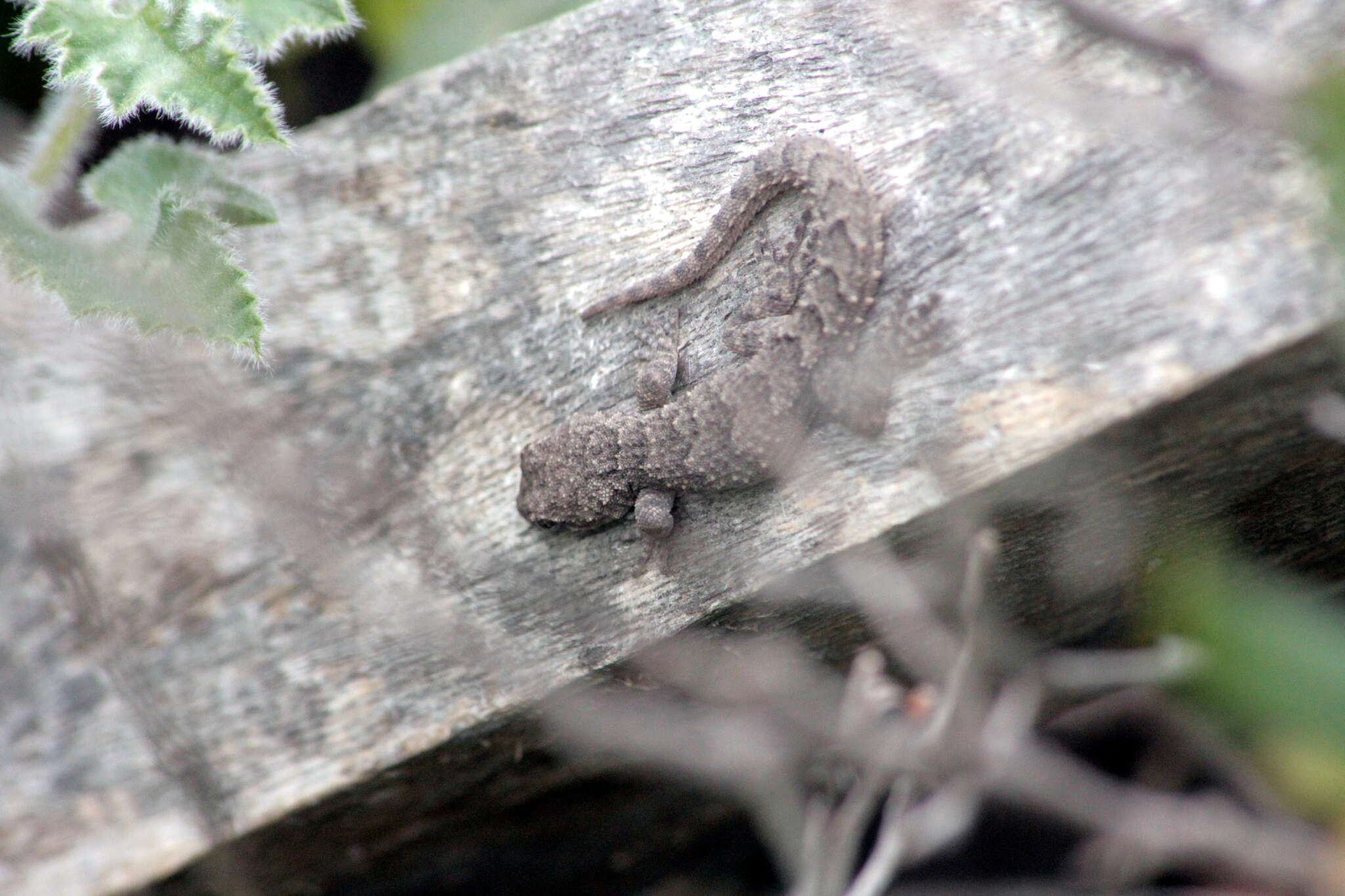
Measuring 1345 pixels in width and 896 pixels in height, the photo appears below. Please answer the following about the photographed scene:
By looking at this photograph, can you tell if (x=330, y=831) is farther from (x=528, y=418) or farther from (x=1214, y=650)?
(x=1214, y=650)

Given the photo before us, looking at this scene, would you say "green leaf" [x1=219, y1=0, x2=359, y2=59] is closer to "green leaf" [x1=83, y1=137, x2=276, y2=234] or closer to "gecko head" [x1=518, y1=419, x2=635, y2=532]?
"green leaf" [x1=83, y1=137, x2=276, y2=234]

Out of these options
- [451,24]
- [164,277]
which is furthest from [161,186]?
[451,24]

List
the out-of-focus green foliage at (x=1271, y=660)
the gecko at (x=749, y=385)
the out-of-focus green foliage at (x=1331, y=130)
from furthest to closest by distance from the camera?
the gecko at (x=749, y=385) < the out-of-focus green foliage at (x=1271, y=660) < the out-of-focus green foliage at (x=1331, y=130)

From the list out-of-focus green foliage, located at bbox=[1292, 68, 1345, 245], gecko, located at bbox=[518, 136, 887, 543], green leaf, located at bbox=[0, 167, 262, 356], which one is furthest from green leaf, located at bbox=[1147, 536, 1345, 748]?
green leaf, located at bbox=[0, 167, 262, 356]

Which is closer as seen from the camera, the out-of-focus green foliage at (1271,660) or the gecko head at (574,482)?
the out-of-focus green foliage at (1271,660)

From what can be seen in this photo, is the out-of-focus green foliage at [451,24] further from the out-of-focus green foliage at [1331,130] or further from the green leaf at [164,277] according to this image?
the out-of-focus green foliage at [1331,130]

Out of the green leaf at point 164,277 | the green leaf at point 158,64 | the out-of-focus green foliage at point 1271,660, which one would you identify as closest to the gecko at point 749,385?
the green leaf at point 164,277
